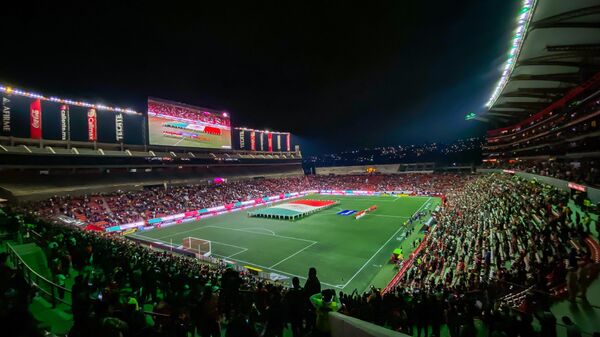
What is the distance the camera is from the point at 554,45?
1939 centimetres

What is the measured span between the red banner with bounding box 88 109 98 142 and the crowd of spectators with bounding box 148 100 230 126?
23.4 ft

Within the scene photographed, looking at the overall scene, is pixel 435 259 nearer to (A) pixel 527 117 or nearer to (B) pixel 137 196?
(B) pixel 137 196

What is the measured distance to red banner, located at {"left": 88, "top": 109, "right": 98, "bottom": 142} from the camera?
121ft

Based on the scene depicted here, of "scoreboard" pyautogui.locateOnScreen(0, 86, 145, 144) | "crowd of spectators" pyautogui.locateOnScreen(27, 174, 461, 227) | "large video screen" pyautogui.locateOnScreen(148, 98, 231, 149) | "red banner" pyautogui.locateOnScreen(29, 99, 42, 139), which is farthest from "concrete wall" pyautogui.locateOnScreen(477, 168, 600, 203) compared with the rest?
"red banner" pyautogui.locateOnScreen(29, 99, 42, 139)

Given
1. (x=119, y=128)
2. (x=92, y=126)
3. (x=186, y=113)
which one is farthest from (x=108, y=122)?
(x=186, y=113)

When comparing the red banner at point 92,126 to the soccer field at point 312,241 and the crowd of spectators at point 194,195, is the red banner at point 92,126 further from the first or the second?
the soccer field at point 312,241

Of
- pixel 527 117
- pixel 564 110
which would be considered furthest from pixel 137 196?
pixel 527 117

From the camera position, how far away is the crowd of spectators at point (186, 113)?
42344 mm

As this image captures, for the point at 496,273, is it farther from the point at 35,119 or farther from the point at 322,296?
the point at 35,119

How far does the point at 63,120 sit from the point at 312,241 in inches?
1405

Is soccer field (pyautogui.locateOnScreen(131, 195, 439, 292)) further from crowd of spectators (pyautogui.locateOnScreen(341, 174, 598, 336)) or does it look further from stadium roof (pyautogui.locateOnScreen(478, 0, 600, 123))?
stadium roof (pyautogui.locateOnScreen(478, 0, 600, 123))

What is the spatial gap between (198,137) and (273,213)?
21.9 metres

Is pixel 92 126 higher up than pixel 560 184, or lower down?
higher up

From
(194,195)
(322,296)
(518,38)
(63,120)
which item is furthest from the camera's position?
(194,195)
